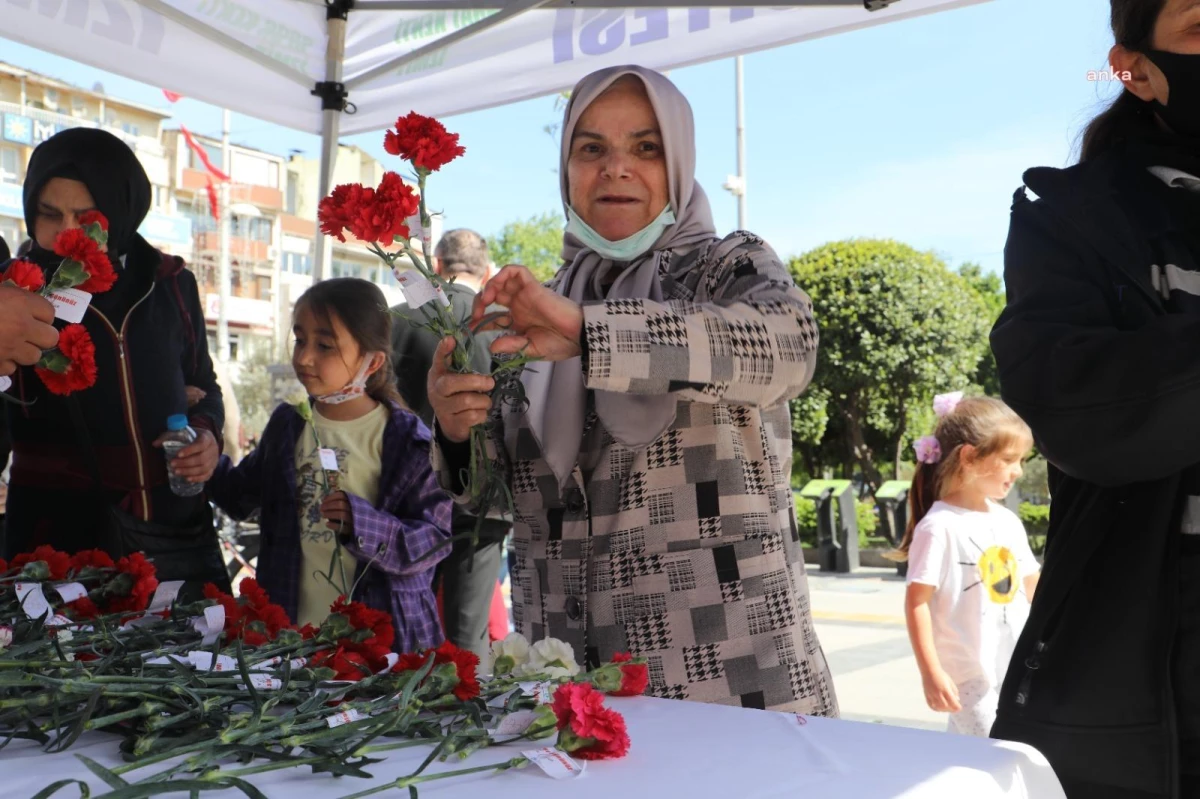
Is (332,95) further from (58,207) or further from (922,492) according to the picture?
(922,492)

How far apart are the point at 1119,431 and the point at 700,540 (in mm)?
662

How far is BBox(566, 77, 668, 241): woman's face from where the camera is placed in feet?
6.28

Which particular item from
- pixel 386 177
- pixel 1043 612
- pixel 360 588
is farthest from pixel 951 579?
pixel 386 177

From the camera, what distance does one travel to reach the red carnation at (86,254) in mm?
1530

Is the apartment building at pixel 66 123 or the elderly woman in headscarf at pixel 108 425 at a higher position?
the apartment building at pixel 66 123

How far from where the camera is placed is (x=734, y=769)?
107 centimetres

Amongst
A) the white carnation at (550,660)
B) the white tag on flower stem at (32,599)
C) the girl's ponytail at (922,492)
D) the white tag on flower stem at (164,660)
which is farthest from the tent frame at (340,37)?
the white carnation at (550,660)

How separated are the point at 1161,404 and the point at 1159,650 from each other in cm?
32

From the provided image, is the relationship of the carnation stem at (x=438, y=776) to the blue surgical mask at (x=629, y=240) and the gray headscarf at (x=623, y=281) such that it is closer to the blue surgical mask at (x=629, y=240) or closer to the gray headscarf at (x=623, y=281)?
the gray headscarf at (x=623, y=281)

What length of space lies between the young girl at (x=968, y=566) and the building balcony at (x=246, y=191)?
5308 centimetres

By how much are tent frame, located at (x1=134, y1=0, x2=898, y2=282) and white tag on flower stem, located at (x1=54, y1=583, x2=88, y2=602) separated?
7.76ft

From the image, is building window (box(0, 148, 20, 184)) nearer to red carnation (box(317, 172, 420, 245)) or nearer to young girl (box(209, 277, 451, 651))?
young girl (box(209, 277, 451, 651))

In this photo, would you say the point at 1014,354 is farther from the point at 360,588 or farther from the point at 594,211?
the point at 360,588

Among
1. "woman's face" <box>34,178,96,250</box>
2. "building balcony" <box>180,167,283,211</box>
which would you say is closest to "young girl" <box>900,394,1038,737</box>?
"woman's face" <box>34,178,96,250</box>
